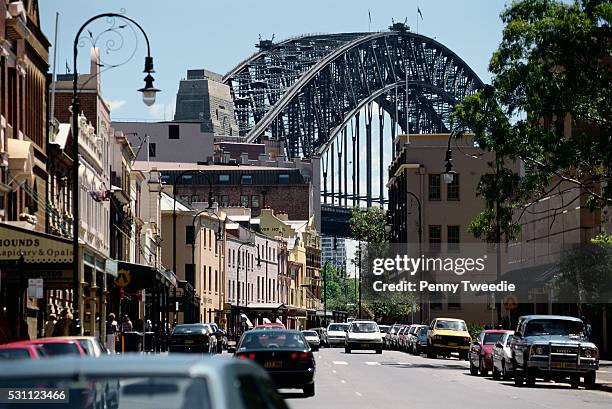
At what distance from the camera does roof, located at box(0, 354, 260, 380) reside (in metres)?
8.12

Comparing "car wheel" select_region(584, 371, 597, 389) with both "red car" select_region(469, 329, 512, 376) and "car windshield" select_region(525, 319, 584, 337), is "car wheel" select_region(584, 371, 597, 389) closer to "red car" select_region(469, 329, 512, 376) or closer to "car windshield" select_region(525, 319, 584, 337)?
"car windshield" select_region(525, 319, 584, 337)

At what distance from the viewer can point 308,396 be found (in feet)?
108

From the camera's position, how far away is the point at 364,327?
8169cm

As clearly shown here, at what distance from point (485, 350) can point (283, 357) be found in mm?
15877

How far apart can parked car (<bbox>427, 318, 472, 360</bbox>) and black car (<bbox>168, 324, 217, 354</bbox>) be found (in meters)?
13.2

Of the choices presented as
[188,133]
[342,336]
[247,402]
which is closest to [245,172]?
[188,133]

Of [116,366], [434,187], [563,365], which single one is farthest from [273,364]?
[434,187]

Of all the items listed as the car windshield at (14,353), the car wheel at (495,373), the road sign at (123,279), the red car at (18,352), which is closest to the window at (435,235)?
the road sign at (123,279)

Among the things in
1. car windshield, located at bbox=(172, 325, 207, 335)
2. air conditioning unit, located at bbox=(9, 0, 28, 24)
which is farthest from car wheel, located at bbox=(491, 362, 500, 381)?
car windshield, located at bbox=(172, 325, 207, 335)

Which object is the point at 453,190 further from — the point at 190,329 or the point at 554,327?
the point at 554,327

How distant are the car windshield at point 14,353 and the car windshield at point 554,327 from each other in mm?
20919

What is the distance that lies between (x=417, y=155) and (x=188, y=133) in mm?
65677

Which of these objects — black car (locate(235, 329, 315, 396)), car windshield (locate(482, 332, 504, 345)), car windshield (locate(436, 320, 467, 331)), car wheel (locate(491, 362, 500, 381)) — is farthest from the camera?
car windshield (locate(436, 320, 467, 331))

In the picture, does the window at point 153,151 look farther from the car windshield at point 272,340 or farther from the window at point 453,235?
the car windshield at point 272,340
